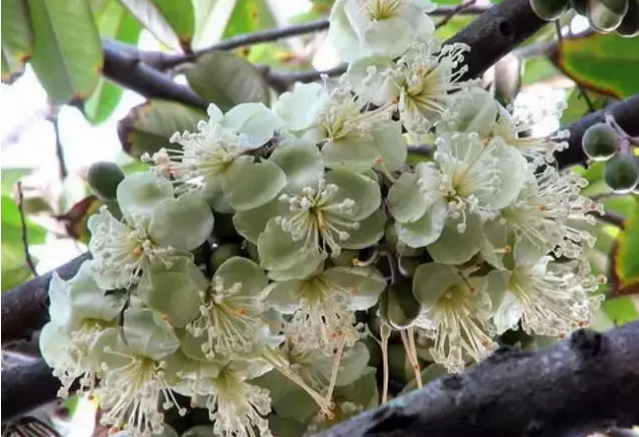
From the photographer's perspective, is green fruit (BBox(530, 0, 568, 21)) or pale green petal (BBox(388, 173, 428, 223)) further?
green fruit (BBox(530, 0, 568, 21))

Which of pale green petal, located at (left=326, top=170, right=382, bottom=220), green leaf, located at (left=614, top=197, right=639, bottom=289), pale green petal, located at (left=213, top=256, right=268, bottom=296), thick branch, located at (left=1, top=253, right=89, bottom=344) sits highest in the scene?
pale green petal, located at (left=326, top=170, right=382, bottom=220)

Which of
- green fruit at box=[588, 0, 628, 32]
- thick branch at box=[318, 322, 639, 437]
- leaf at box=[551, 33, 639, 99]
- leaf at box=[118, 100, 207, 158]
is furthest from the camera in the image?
leaf at box=[551, 33, 639, 99]

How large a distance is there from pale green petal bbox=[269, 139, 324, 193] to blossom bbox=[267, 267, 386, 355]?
55 millimetres

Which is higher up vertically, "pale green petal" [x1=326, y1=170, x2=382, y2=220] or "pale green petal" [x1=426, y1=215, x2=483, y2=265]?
"pale green petal" [x1=326, y1=170, x2=382, y2=220]

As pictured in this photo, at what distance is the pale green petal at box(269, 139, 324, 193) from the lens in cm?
58

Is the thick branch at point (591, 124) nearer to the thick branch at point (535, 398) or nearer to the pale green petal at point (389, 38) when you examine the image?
the pale green petal at point (389, 38)

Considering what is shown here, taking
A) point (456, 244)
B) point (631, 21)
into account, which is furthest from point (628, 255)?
point (456, 244)

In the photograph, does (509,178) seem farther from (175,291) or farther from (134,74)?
(134,74)

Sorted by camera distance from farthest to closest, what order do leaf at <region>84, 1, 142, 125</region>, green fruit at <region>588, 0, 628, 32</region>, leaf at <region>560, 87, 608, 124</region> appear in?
leaf at <region>84, 1, 142, 125</region>, leaf at <region>560, 87, 608, 124</region>, green fruit at <region>588, 0, 628, 32</region>

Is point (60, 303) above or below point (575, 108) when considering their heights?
above

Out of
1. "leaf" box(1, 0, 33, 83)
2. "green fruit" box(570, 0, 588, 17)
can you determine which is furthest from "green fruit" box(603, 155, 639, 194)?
"leaf" box(1, 0, 33, 83)

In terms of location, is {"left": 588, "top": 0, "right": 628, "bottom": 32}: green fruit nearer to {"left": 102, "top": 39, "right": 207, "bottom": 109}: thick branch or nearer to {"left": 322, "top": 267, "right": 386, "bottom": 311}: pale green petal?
{"left": 322, "top": 267, "right": 386, "bottom": 311}: pale green petal

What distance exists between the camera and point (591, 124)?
75 centimetres

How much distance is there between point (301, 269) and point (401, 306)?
0.22 ft
